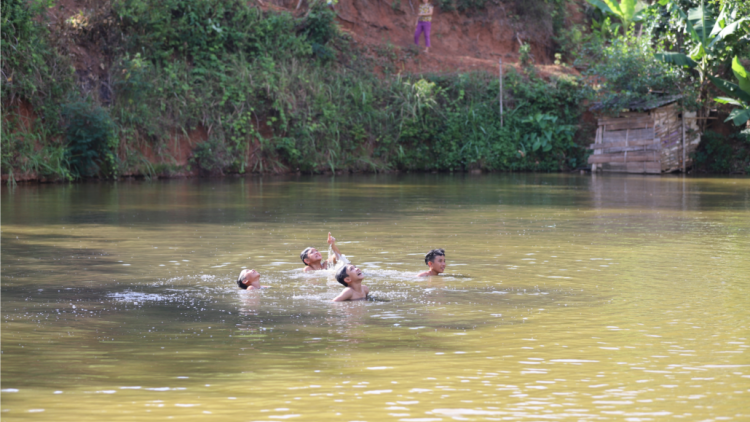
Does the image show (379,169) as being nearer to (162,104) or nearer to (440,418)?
(162,104)

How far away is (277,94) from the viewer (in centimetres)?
3109

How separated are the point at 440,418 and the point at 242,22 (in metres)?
29.7

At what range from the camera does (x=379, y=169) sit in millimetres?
33031

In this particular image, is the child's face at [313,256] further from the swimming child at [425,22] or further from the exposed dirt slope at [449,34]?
the swimming child at [425,22]

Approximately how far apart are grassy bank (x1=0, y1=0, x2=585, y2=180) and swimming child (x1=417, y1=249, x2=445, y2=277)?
18391mm

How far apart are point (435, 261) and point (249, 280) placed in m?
1.94

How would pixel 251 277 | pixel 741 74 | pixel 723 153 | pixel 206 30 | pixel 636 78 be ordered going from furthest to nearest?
pixel 206 30 < pixel 723 153 < pixel 636 78 < pixel 741 74 < pixel 251 277

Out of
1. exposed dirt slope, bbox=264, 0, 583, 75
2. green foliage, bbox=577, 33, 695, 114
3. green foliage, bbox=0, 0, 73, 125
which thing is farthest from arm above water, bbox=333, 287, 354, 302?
exposed dirt slope, bbox=264, 0, 583, 75

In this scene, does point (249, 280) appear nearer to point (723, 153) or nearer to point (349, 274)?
point (349, 274)

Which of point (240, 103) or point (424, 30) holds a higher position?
point (424, 30)

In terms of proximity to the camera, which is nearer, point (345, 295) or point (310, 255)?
point (345, 295)

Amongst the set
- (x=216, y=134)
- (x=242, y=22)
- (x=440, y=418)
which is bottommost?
(x=440, y=418)

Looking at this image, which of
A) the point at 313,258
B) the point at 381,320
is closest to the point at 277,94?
the point at 313,258

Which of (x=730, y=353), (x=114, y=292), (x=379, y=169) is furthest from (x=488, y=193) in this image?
(x=730, y=353)
